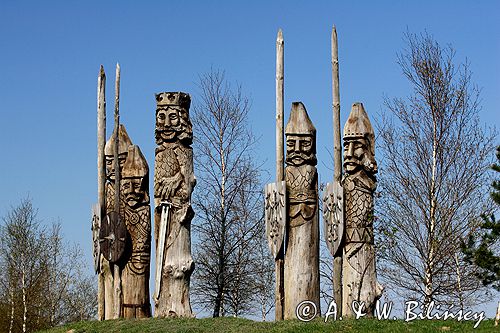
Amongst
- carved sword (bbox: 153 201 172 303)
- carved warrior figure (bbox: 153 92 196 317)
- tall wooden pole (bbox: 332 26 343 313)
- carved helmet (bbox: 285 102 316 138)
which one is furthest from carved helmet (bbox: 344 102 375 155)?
carved sword (bbox: 153 201 172 303)

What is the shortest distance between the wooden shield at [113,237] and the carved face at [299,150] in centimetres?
428

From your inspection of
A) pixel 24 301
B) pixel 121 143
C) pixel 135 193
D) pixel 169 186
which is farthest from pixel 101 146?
pixel 24 301

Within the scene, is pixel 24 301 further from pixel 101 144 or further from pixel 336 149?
pixel 336 149

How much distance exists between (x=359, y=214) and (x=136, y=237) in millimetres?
5179

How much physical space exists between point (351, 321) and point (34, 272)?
1888cm

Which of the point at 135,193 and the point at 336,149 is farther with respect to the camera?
the point at 135,193

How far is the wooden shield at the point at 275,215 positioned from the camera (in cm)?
1524

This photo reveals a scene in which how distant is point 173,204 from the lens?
16.8m

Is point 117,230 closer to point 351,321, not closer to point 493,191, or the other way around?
point 351,321

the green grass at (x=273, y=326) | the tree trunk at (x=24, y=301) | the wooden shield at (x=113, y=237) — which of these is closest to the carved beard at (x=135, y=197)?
the wooden shield at (x=113, y=237)

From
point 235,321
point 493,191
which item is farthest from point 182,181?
point 493,191

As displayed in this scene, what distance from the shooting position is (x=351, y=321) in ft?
46.5

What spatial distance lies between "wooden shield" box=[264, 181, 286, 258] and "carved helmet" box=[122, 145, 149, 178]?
357cm

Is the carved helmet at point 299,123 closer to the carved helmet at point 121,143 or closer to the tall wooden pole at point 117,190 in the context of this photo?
the tall wooden pole at point 117,190
